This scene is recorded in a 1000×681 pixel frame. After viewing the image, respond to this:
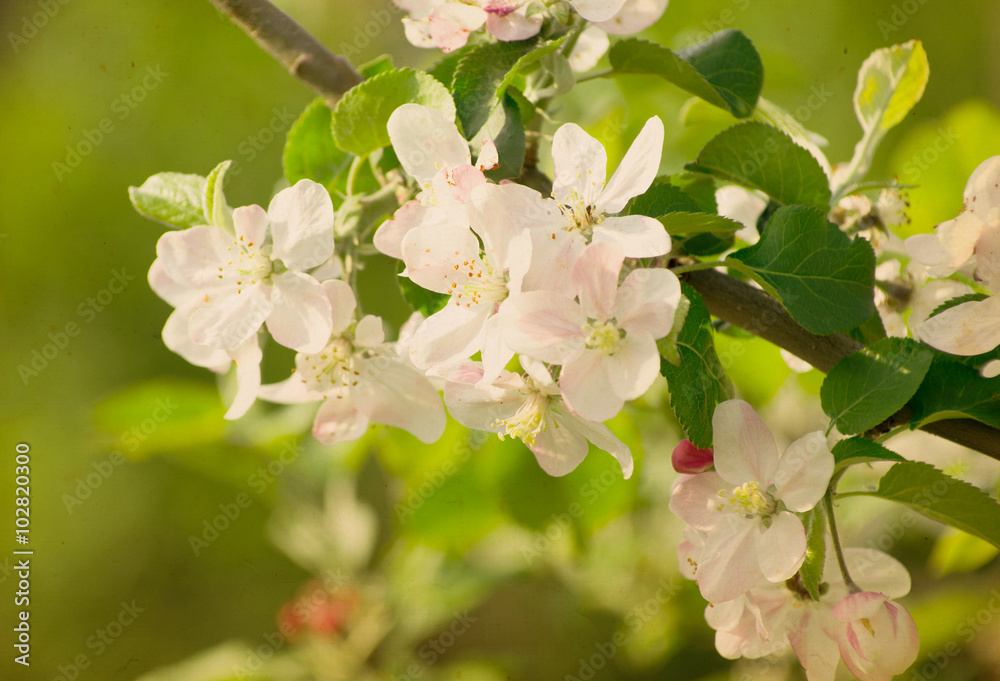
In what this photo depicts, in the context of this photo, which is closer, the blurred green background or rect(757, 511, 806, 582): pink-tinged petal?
rect(757, 511, 806, 582): pink-tinged petal

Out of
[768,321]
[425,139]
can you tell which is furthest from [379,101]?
[768,321]

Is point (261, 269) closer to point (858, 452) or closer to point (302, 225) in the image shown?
point (302, 225)

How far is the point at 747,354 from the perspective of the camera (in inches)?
32.4

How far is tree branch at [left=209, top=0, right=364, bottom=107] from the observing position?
1.72 ft

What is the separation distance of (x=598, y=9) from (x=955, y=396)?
0.29 metres

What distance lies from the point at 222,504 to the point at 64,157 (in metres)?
0.79

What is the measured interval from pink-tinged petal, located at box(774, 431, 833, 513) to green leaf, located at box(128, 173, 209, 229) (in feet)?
1.28

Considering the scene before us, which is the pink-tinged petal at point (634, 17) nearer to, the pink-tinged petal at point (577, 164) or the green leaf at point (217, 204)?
the pink-tinged petal at point (577, 164)

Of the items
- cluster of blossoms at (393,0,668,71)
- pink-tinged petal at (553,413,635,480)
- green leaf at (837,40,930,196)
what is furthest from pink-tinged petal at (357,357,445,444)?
green leaf at (837,40,930,196)

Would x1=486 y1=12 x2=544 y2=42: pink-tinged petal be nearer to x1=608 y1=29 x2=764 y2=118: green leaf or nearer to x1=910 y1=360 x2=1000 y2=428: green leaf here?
x1=608 y1=29 x2=764 y2=118: green leaf

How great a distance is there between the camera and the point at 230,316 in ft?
1.55

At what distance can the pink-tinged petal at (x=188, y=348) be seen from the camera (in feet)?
Result: 1.69

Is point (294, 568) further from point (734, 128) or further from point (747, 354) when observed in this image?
point (734, 128)

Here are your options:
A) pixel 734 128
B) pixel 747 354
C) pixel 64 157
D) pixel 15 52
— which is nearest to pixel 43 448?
pixel 64 157
